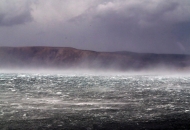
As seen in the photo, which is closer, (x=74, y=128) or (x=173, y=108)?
(x=74, y=128)

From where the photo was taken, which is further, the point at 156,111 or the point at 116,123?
the point at 156,111

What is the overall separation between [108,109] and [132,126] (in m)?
8.65

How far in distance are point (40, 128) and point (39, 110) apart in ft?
28.9

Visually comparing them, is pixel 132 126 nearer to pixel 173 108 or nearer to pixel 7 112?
pixel 173 108

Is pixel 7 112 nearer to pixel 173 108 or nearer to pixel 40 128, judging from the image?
pixel 40 128

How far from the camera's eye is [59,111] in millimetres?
30859

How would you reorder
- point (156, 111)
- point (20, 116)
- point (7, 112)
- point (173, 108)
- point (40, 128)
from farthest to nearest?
point (173, 108)
point (156, 111)
point (7, 112)
point (20, 116)
point (40, 128)

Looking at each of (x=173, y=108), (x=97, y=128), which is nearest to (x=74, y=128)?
(x=97, y=128)

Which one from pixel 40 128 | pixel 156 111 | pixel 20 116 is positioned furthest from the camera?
pixel 156 111

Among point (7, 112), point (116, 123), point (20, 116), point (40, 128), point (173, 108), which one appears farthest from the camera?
point (173, 108)

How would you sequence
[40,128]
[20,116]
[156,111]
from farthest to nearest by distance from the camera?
[156,111] < [20,116] < [40,128]

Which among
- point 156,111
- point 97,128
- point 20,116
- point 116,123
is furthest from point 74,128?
point 156,111

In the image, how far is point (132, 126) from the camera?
24.1m

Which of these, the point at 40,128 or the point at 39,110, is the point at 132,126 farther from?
the point at 39,110
